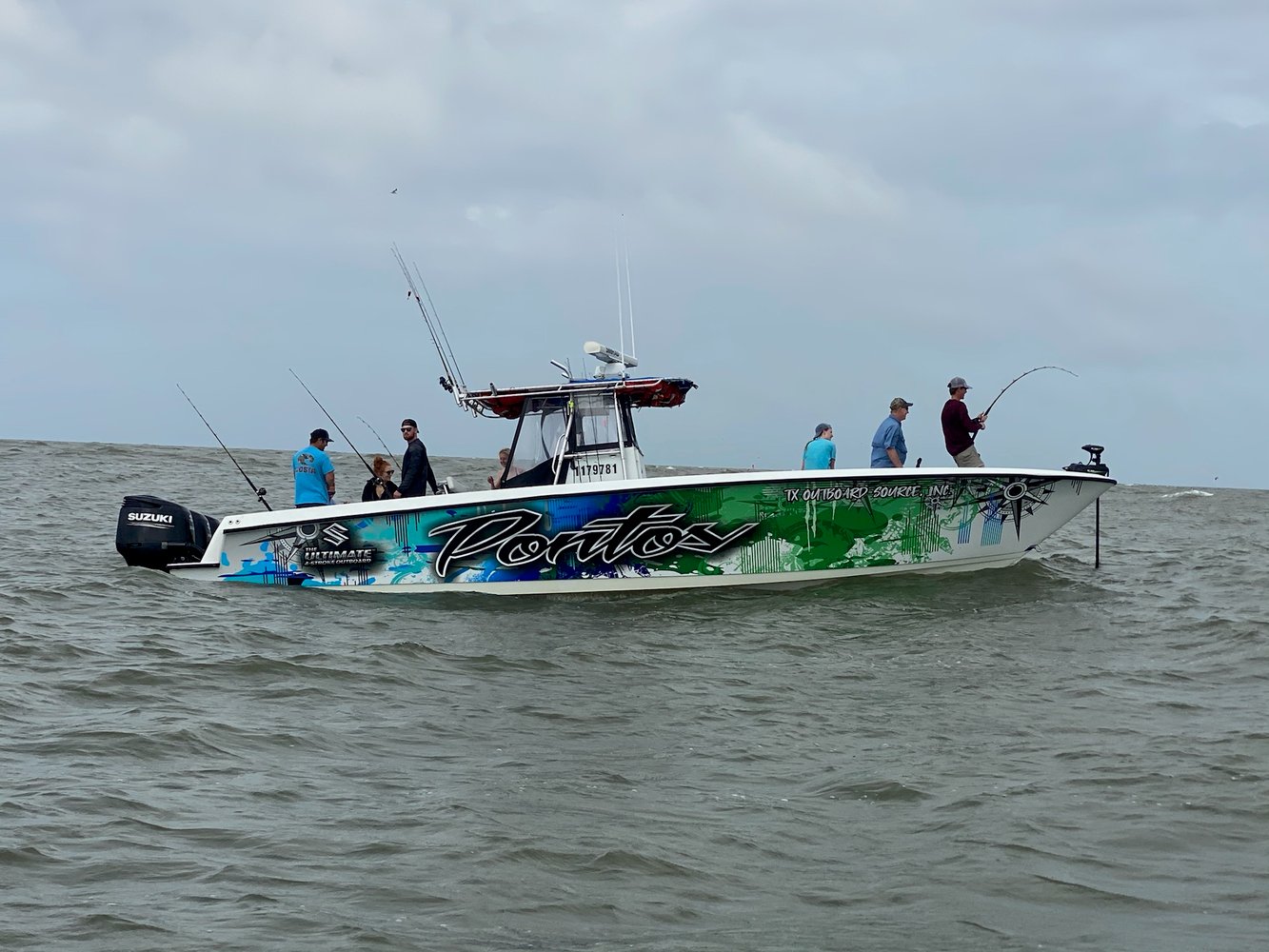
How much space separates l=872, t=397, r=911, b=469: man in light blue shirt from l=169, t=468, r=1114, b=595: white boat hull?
59 centimetres

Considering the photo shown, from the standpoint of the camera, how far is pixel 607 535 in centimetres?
1190

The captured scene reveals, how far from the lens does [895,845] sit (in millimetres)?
Result: 5445

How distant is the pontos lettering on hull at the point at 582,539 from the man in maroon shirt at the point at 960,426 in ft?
8.54

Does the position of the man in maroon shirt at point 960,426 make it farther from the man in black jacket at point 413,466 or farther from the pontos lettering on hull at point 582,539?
the man in black jacket at point 413,466

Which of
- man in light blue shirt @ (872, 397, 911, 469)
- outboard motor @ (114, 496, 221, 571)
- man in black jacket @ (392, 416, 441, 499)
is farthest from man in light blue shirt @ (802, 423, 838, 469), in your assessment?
outboard motor @ (114, 496, 221, 571)

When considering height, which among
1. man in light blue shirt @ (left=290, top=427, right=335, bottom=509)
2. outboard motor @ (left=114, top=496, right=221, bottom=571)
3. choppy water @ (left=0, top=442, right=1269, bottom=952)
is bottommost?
choppy water @ (left=0, top=442, right=1269, bottom=952)

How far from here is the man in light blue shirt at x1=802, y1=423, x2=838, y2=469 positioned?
12.6 m

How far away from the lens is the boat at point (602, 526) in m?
11.8

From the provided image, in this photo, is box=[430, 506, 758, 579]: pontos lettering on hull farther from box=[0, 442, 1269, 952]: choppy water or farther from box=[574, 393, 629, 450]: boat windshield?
box=[574, 393, 629, 450]: boat windshield

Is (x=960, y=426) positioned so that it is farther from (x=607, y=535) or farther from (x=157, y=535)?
(x=157, y=535)

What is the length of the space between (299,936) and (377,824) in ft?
4.01

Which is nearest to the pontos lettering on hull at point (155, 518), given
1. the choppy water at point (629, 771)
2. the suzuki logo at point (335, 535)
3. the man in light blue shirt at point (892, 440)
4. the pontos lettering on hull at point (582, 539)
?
the choppy water at point (629, 771)

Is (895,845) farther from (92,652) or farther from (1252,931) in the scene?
(92,652)

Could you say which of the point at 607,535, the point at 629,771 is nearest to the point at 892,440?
the point at 607,535
